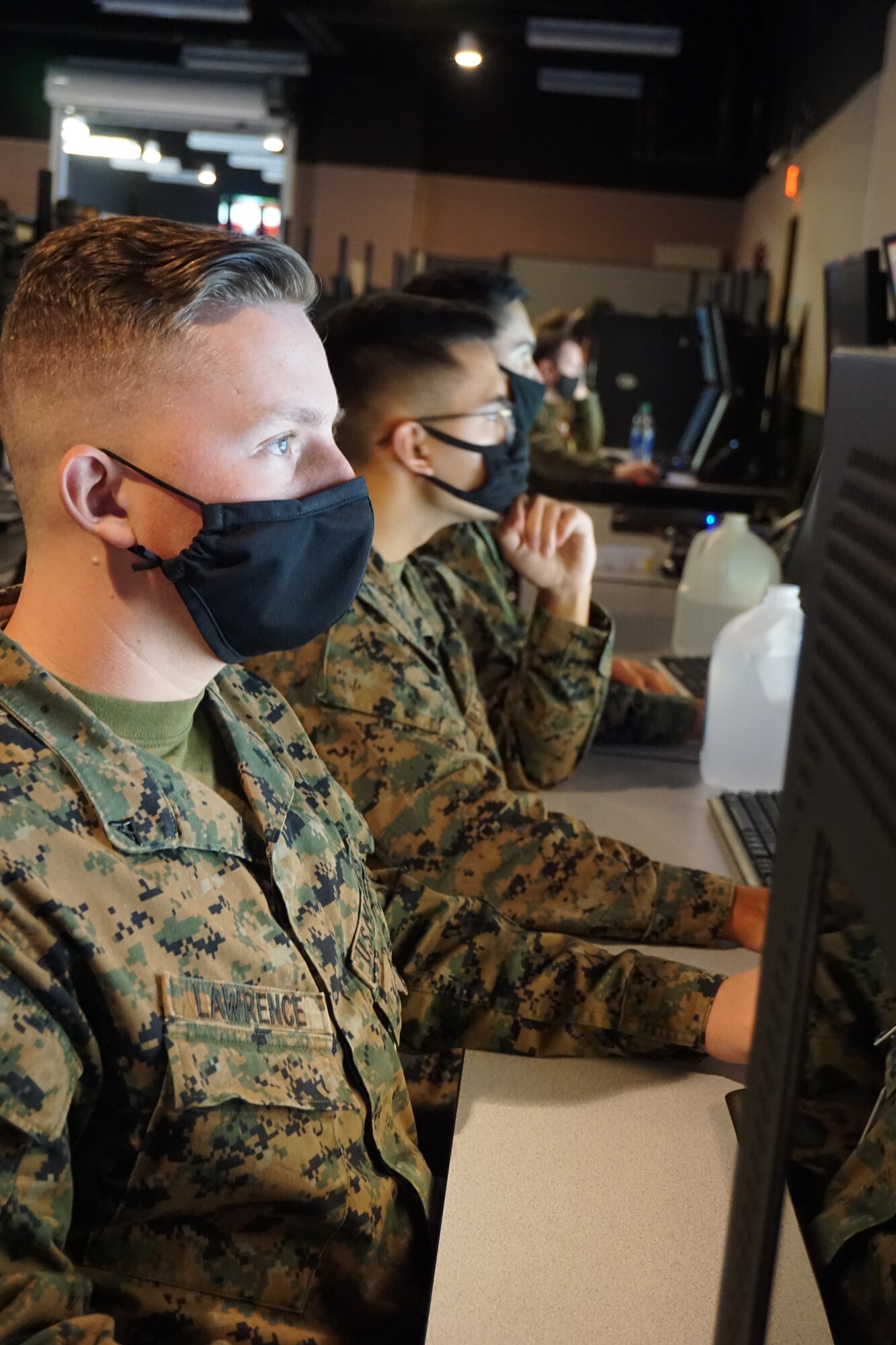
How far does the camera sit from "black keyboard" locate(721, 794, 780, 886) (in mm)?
1378

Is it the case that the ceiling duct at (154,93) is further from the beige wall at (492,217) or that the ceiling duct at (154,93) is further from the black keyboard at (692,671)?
the black keyboard at (692,671)

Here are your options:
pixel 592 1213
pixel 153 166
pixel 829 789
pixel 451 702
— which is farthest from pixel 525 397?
pixel 153 166

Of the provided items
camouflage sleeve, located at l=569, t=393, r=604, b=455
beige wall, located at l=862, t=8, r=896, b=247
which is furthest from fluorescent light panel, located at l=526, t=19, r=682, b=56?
beige wall, located at l=862, t=8, r=896, b=247

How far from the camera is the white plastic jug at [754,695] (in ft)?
5.58

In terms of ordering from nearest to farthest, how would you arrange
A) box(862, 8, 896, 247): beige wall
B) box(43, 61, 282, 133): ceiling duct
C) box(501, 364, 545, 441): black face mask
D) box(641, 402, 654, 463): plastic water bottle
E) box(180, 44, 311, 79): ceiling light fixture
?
1. box(501, 364, 545, 441): black face mask
2. box(862, 8, 896, 247): beige wall
3. box(641, 402, 654, 463): plastic water bottle
4. box(180, 44, 311, 79): ceiling light fixture
5. box(43, 61, 282, 133): ceiling duct

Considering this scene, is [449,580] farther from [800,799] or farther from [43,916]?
[800,799]

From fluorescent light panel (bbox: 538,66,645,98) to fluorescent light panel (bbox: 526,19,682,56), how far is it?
4.94 ft

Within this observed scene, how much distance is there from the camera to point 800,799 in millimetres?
368

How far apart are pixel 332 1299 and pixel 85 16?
398 inches

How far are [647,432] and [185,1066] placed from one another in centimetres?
505

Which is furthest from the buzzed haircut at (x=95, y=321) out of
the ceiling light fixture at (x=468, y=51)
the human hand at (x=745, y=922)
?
the ceiling light fixture at (x=468, y=51)

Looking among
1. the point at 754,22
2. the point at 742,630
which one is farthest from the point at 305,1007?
the point at 754,22

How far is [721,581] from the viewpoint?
7.91ft

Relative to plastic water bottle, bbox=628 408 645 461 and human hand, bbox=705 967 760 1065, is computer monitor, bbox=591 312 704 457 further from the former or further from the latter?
human hand, bbox=705 967 760 1065
